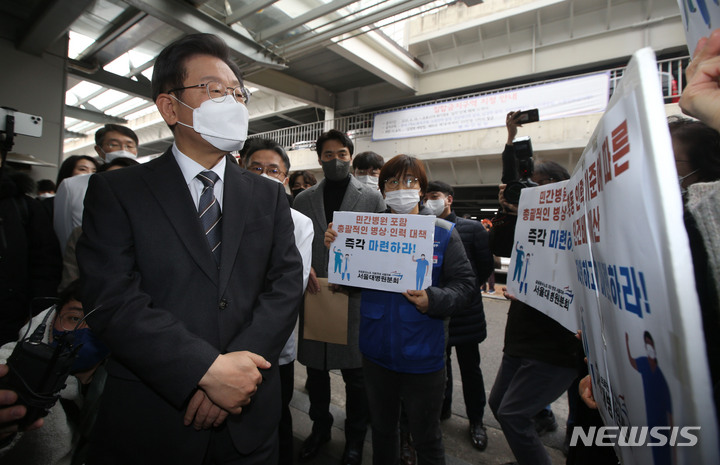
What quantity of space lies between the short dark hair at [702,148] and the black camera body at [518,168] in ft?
3.27

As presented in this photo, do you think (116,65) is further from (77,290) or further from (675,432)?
(675,432)

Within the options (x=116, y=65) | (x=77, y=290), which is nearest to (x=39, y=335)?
(x=77, y=290)

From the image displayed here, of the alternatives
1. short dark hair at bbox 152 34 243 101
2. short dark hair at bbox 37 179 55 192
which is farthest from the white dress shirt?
short dark hair at bbox 37 179 55 192

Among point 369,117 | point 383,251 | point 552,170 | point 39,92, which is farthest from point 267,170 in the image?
point 369,117

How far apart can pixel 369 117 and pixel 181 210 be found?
1278cm

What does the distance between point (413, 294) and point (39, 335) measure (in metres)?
1.50

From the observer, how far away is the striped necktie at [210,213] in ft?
3.96

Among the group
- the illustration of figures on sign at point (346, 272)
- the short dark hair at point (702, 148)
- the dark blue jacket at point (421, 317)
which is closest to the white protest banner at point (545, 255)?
the dark blue jacket at point (421, 317)

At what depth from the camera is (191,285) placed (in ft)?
→ 3.67

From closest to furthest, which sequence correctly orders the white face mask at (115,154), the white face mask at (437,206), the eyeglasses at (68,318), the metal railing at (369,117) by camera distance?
the eyeglasses at (68,318)
the white face mask at (115,154)
the white face mask at (437,206)
the metal railing at (369,117)

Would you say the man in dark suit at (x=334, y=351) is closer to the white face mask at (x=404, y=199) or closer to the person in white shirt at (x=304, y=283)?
the person in white shirt at (x=304, y=283)

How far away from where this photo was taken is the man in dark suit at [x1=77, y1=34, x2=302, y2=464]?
1.00 m

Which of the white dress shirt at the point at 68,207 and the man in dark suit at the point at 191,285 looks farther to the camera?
the white dress shirt at the point at 68,207

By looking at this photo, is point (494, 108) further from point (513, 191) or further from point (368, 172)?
point (513, 191)
